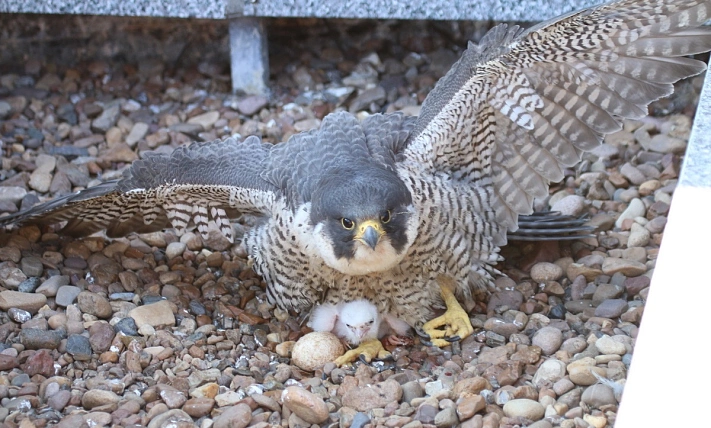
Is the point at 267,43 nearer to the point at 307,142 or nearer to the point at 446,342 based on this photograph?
the point at 307,142

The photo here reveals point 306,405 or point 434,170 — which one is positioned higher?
point 434,170

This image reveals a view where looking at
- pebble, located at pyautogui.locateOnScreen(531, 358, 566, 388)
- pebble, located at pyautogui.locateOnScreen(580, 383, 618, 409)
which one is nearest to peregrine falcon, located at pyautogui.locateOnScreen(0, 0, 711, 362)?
pebble, located at pyautogui.locateOnScreen(531, 358, 566, 388)

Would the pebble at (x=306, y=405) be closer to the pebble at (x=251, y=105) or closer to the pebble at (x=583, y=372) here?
the pebble at (x=583, y=372)

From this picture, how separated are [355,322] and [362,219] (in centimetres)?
65

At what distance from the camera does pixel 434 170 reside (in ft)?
13.7

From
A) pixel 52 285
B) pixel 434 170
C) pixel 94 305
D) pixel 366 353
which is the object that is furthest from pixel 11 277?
pixel 434 170

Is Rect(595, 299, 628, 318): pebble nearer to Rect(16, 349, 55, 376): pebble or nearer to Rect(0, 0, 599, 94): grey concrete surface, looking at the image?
Rect(0, 0, 599, 94): grey concrete surface

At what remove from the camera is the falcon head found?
3.57 m

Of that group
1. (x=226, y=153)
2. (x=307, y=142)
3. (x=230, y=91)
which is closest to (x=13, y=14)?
(x=230, y=91)

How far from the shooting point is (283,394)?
11.5 feet

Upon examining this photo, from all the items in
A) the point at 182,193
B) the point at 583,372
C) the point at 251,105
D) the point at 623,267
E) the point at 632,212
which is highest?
the point at 251,105

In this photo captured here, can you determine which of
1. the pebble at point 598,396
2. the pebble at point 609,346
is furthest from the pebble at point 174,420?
the pebble at point 609,346

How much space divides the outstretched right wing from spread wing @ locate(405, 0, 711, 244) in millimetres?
800

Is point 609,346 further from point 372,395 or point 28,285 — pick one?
point 28,285
